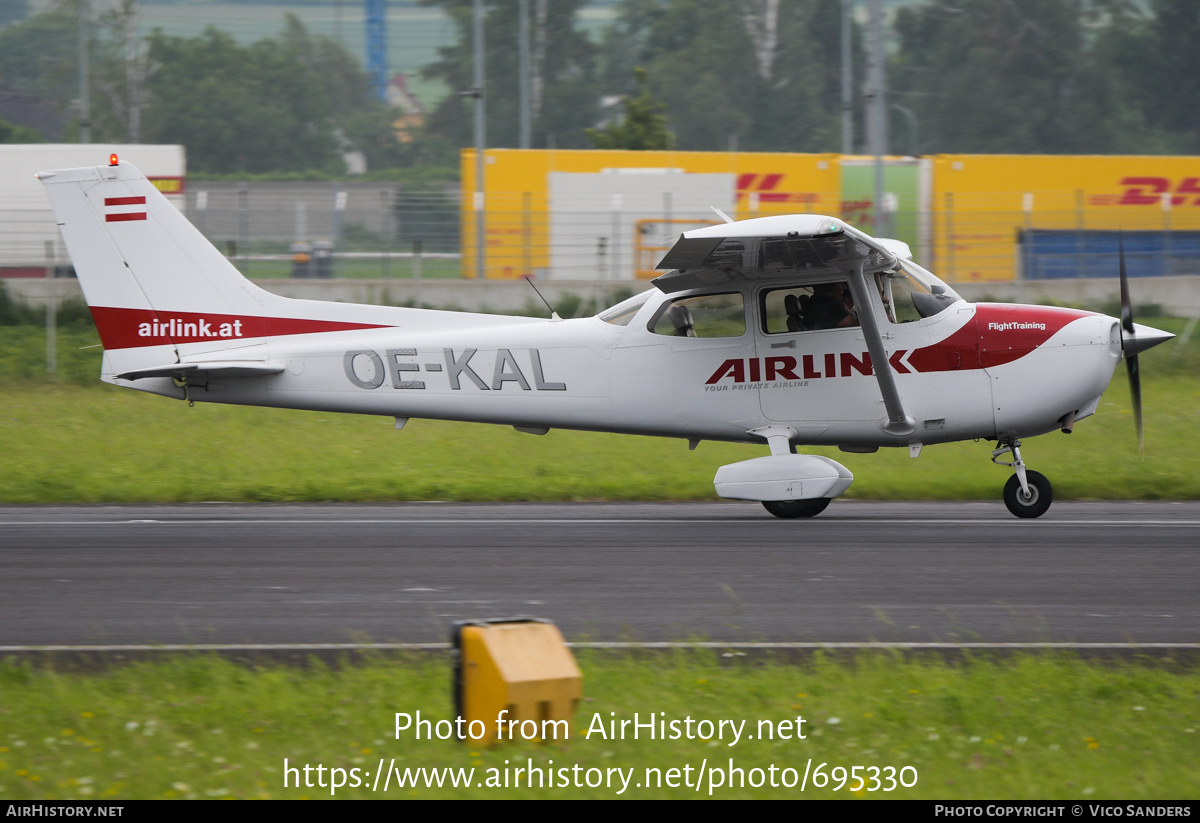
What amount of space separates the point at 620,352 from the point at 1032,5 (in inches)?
2145

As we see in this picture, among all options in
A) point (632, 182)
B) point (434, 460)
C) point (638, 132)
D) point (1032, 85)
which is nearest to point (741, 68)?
point (1032, 85)

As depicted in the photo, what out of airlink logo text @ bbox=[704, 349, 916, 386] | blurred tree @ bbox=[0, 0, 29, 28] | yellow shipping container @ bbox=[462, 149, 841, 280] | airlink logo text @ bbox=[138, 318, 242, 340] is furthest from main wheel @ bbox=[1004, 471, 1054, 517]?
blurred tree @ bbox=[0, 0, 29, 28]

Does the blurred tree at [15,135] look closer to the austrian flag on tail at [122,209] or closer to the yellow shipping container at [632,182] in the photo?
the yellow shipping container at [632,182]

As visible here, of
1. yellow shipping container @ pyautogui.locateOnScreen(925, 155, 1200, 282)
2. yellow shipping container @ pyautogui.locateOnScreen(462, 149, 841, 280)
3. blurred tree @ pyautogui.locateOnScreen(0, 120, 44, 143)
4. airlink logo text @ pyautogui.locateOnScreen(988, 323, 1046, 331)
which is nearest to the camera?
airlink logo text @ pyautogui.locateOnScreen(988, 323, 1046, 331)

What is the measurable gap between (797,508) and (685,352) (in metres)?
1.70

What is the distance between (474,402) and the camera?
37.0 feet

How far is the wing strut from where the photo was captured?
10367 millimetres

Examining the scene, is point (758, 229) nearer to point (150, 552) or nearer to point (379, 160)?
point (150, 552)

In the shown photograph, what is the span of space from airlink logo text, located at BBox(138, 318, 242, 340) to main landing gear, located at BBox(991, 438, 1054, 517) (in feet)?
22.0

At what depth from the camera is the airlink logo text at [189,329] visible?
37.6 feet

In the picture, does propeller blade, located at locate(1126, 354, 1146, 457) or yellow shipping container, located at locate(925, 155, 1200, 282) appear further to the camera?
yellow shipping container, located at locate(925, 155, 1200, 282)

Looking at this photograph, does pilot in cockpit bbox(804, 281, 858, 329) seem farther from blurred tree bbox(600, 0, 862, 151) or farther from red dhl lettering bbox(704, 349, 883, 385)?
blurred tree bbox(600, 0, 862, 151)

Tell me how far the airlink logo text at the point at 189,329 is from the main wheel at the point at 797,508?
16.3 feet

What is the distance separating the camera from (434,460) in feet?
48.0
